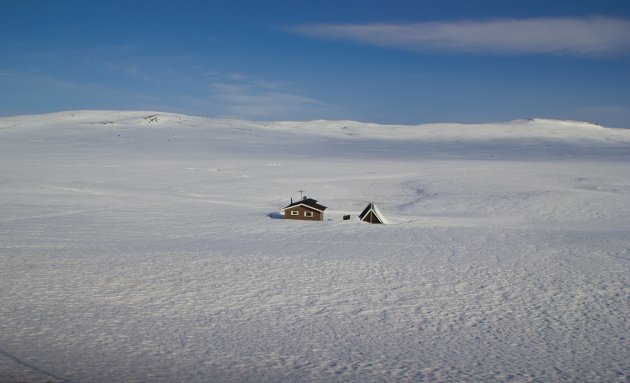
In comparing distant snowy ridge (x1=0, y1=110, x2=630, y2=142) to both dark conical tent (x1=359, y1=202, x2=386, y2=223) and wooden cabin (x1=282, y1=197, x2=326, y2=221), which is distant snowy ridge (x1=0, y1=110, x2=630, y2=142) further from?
wooden cabin (x1=282, y1=197, x2=326, y2=221)

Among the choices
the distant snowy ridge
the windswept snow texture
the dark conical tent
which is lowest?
the windswept snow texture

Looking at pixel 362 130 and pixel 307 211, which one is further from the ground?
pixel 362 130

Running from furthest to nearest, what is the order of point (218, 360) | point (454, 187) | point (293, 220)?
point (454, 187) < point (293, 220) < point (218, 360)

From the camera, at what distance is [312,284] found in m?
14.0

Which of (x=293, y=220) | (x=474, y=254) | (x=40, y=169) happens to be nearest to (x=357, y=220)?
(x=293, y=220)

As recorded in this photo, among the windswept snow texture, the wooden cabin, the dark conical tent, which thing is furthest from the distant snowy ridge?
the wooden cabin

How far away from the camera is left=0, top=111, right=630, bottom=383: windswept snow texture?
8.88 metres

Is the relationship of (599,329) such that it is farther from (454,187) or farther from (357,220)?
(454,187)

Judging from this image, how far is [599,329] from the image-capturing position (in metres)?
10.8

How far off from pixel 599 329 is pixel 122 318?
9.83 metres

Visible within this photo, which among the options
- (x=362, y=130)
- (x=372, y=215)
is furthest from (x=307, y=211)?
(x=362, y=130)

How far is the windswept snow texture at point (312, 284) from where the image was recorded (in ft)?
29.1

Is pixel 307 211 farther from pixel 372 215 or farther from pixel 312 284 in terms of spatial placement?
pixel 312 284

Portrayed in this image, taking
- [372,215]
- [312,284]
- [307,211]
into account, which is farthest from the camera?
[307,211]
